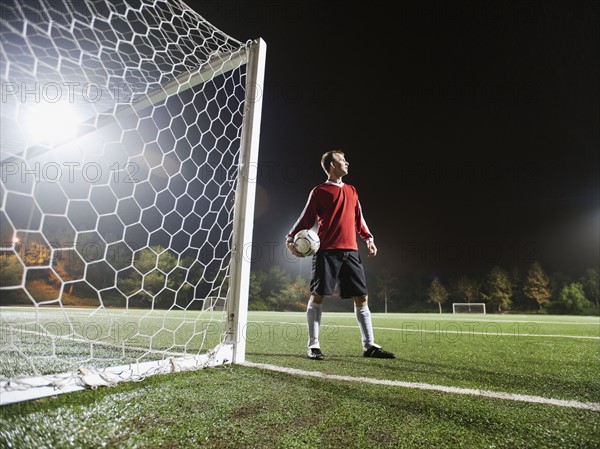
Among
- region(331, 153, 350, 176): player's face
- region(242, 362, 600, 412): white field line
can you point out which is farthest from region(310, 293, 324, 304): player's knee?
region(331, 153, 350, 176): player's face

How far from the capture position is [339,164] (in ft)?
11.2

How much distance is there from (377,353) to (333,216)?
4.06 feet

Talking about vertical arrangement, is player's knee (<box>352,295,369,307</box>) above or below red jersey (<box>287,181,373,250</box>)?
below

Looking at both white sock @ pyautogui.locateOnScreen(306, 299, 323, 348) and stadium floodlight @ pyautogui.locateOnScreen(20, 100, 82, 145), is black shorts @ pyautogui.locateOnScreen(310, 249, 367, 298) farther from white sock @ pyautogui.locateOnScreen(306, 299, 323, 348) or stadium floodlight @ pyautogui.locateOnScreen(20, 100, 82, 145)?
stadium floodlight @ pyautogui.locateOnScreen(20, 100, 82, 145)

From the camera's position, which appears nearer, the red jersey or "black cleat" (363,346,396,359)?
"black cleat" (363,346,396,359)

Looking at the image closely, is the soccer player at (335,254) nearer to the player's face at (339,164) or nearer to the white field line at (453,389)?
the player's face at (339,164)

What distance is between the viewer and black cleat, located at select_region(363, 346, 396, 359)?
291 centimetres

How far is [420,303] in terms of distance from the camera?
3675 centimetres

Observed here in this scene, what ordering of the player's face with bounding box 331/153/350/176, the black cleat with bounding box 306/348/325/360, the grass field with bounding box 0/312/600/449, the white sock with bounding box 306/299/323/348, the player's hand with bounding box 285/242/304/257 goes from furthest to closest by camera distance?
the player's face with bounding box 331/153/350/176
the player's hand with bounding box 285/242/304/257
the white sock with bounding box 306/299/323/348
the black cleat with bounding box 306/348/325/360
the grass field with bounding box 0/312/600/449

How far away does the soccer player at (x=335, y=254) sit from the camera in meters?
3.10

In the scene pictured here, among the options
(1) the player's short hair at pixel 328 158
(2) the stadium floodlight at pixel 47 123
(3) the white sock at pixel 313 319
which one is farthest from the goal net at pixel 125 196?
(1) the player's short hair at pixel 328 158

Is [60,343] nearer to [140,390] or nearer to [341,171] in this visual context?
[140,390]

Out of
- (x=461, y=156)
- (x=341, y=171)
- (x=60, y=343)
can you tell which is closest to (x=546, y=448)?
(x=341, y=171)

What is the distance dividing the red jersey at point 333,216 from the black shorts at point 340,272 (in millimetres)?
72
